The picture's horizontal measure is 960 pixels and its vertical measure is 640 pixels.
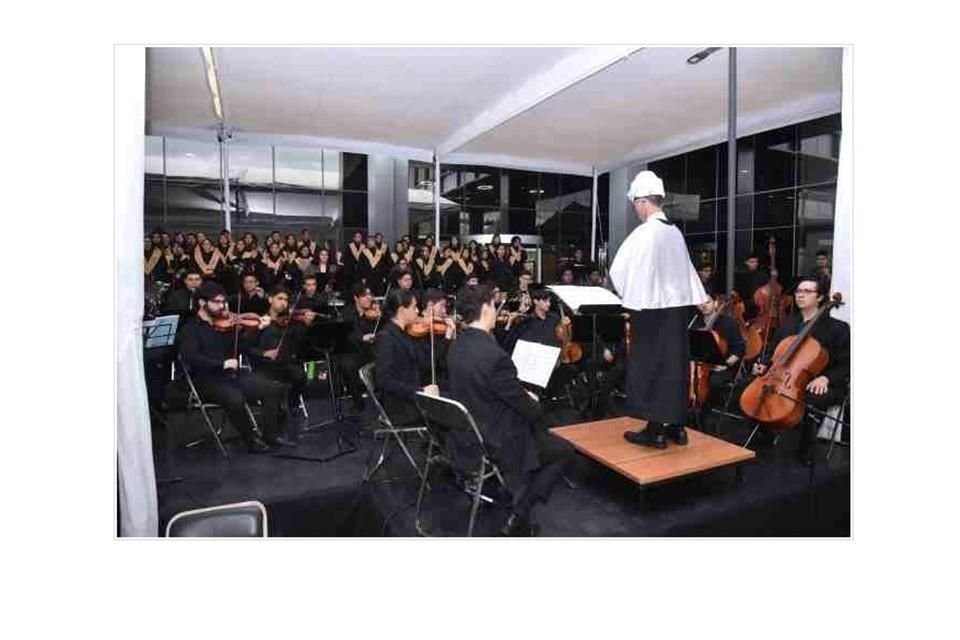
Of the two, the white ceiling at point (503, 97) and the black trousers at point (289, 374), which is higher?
the white ceiling at point (503, 97)

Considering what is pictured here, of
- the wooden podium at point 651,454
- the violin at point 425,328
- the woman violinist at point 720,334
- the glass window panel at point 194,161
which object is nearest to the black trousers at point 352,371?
the violin at point 425,328

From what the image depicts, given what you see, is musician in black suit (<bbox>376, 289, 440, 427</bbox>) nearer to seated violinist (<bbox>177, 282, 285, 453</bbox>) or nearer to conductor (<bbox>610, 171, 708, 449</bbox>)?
seated violinist (<bbox>177, 282, 285, 453</bbox>)

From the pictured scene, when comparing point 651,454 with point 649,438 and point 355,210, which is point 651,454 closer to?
point 649,438

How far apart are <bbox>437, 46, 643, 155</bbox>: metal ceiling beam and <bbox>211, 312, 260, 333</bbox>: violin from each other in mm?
2589

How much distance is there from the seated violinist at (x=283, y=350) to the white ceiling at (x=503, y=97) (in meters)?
1.56

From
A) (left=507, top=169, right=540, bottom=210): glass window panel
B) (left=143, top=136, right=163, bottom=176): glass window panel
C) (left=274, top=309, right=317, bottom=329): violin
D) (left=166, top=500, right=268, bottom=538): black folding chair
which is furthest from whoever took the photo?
(left=507, top=169, right=540, bottom=210): glass window panel

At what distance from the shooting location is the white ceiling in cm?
252

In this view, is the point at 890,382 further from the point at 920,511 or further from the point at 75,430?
the point at 75,430

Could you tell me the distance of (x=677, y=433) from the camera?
2729mm

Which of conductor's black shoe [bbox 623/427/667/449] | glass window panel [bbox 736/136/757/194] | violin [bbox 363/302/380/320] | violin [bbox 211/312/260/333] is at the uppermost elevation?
glass window panel [bbox 736/136/757/194]

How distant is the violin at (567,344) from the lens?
4094mm

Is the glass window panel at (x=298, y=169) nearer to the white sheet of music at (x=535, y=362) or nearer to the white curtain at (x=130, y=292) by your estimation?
the white curtain at (x=130, y=292)

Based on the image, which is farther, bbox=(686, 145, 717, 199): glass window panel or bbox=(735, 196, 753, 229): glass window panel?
bbox=(735, 196, 753, 229): glass window panel

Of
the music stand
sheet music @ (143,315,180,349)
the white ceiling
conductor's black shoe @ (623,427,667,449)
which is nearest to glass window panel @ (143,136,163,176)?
the white ceiling
